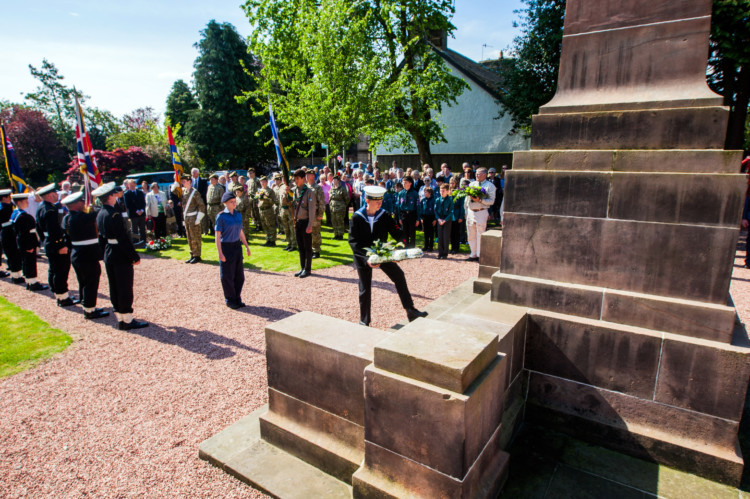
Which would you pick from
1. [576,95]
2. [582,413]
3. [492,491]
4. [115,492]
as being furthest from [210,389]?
[576,95]

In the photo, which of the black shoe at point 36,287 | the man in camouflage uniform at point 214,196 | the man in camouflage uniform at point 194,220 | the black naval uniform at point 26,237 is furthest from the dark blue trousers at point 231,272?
the man in camouflage uniform at point 214,196

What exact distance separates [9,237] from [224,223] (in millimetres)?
6625

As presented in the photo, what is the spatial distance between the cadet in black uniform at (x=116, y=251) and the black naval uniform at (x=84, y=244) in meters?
0.26

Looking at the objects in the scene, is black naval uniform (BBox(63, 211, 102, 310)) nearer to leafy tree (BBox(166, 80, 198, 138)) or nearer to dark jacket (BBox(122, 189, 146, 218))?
dark jacket (BBox(122, 189, 146, 218))

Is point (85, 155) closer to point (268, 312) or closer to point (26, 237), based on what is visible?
point (26, 237)

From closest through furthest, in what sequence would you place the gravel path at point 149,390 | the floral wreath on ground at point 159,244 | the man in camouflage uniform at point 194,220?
1. the gravel path at point 149,390
2. the man in camouflage uniform at point 194,220
3. the floral wreath on ground at point 159,244

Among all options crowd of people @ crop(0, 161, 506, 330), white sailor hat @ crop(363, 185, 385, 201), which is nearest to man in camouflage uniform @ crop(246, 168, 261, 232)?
crowd of people @ crop(0, 161, 506, 330)

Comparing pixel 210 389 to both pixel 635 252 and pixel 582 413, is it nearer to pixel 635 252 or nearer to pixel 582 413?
pixel 582 413

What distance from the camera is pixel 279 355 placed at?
137 inches

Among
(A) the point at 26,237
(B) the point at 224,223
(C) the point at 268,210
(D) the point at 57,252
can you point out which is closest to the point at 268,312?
(B) the point at 224,223

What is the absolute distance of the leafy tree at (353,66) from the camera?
1827cm

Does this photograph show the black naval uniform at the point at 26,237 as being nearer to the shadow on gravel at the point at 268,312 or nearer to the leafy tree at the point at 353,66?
the shadow on gravel at the point at 268,312

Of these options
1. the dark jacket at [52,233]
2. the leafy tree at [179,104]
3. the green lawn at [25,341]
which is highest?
the leafy tree at [179,104]

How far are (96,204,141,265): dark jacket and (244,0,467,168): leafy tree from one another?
465 inches
